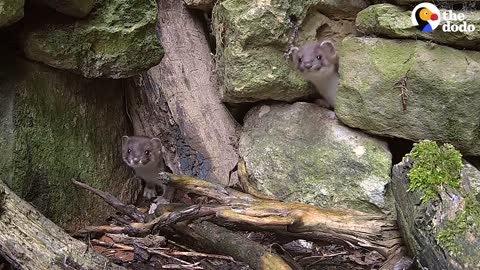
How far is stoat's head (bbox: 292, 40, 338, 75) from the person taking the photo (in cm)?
431

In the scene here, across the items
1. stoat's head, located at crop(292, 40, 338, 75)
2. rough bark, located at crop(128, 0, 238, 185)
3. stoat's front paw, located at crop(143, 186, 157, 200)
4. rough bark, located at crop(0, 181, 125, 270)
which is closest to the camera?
rough bark, located at crop(0, 181, 125, 270)

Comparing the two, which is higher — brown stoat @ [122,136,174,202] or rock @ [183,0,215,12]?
rock @ [183,0,215,12]

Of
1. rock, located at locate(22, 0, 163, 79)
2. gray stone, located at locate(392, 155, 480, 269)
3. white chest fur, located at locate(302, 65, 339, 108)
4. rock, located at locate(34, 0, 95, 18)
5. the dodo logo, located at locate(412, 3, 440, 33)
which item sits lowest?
gray stone, located at locate(392, 155, 480, 269)

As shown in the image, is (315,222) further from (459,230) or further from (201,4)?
(201,4)

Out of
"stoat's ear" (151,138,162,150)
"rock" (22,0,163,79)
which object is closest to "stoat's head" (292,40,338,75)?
"rock" (22,0,163,79)

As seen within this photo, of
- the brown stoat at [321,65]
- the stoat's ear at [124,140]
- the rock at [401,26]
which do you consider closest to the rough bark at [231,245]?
the stoat's ear at [124,140]

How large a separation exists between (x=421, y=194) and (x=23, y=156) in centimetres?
236

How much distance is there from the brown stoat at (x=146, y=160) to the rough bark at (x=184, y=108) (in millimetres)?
116

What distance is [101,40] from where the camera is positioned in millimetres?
3734

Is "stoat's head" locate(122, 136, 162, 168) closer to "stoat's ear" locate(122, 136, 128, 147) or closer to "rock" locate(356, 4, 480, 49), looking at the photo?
"stoat's ear" locate(122, 136, 128, 147)

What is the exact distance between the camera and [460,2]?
3590 millimetres

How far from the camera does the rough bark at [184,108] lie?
4684 mm

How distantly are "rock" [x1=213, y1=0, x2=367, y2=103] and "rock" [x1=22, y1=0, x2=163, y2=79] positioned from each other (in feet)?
2.03

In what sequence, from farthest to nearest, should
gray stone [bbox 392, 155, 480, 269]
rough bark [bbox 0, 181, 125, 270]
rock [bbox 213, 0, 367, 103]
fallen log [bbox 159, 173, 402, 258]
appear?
rock [bbox 213, 0, 367, 103]
fallen log [bbox 159, 173, 402, 258]
rough bark [bbox 0, 181, 125, 270]
gray stone [bbox 392, 155, 480, 269]
